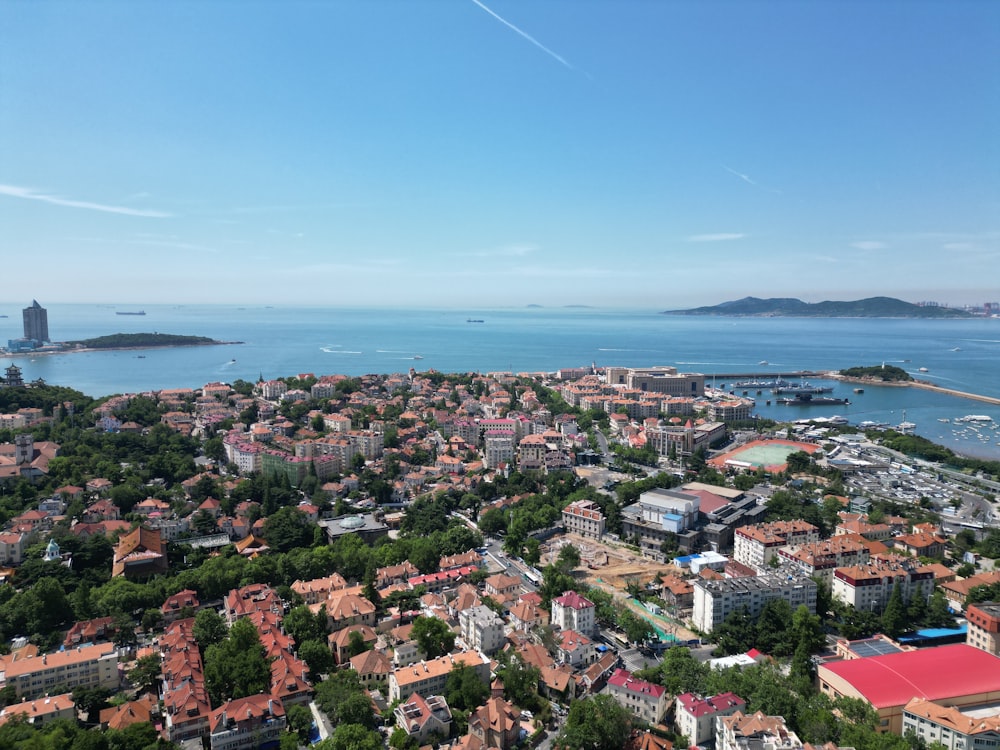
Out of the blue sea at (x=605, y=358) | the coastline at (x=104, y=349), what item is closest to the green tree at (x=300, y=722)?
the blue sea at (x=605, y=358)

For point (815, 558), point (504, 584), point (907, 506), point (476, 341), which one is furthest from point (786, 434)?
point (476, 341)

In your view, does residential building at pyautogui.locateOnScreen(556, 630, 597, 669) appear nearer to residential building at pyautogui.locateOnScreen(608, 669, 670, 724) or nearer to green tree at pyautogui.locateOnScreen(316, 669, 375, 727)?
residential building at pyautogui.locateOnScreen(608, 669, 670, 724)

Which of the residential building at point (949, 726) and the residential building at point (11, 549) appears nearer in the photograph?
the residential building at point (949, 726)

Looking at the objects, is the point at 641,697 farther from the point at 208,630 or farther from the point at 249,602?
the point at 249,602

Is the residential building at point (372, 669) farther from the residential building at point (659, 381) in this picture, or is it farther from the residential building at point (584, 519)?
the residential building at point (659, 381)

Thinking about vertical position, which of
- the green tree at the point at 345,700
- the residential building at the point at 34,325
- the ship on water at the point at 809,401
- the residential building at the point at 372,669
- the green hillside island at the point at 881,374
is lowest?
the residential building at the point at 372,669

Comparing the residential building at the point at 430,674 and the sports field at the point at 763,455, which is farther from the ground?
the sports field at the point at 763,455
